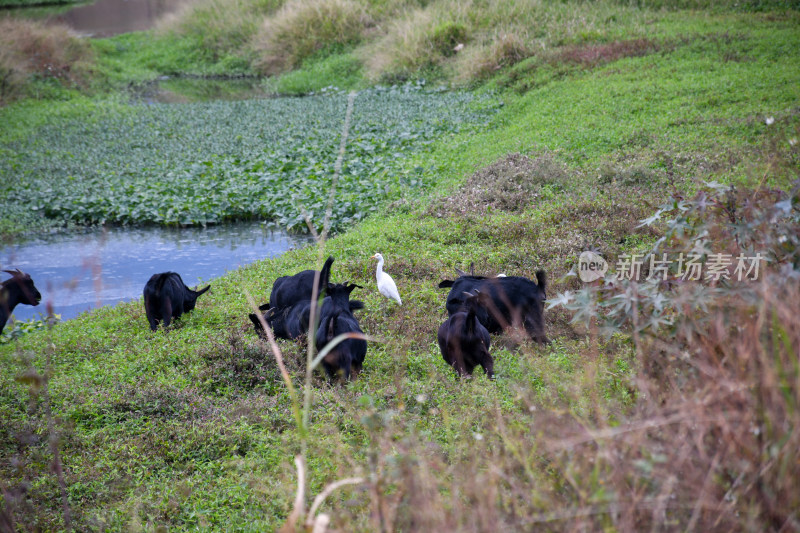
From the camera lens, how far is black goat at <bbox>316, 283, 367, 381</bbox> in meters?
5.27

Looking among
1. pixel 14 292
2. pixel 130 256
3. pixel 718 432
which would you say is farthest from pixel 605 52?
pixel 718 432

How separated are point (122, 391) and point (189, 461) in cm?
122

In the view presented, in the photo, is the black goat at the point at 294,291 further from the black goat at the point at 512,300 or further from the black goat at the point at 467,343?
the black goat at the point at 467,343

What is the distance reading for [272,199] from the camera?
37.3ft

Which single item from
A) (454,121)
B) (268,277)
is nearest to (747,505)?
(268,277)

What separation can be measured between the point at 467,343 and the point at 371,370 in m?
0.91

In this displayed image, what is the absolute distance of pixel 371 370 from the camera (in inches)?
222

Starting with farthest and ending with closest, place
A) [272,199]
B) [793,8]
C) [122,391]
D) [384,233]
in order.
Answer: [793,8] → [272,199] → [384,233] → [122,391]

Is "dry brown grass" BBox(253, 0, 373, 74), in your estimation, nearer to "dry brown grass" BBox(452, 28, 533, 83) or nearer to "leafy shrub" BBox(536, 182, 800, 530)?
"dry brown grass" BBox(452, 28, 533, 83)

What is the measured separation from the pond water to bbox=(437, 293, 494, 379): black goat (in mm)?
4273

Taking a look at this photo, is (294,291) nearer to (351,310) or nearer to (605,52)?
(351,310)

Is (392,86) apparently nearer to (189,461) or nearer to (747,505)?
(189,461)

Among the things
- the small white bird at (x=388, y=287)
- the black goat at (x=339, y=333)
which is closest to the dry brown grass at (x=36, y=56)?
the small white bird at (x=388, y=287)

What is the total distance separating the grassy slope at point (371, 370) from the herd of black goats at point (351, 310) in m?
0.19
